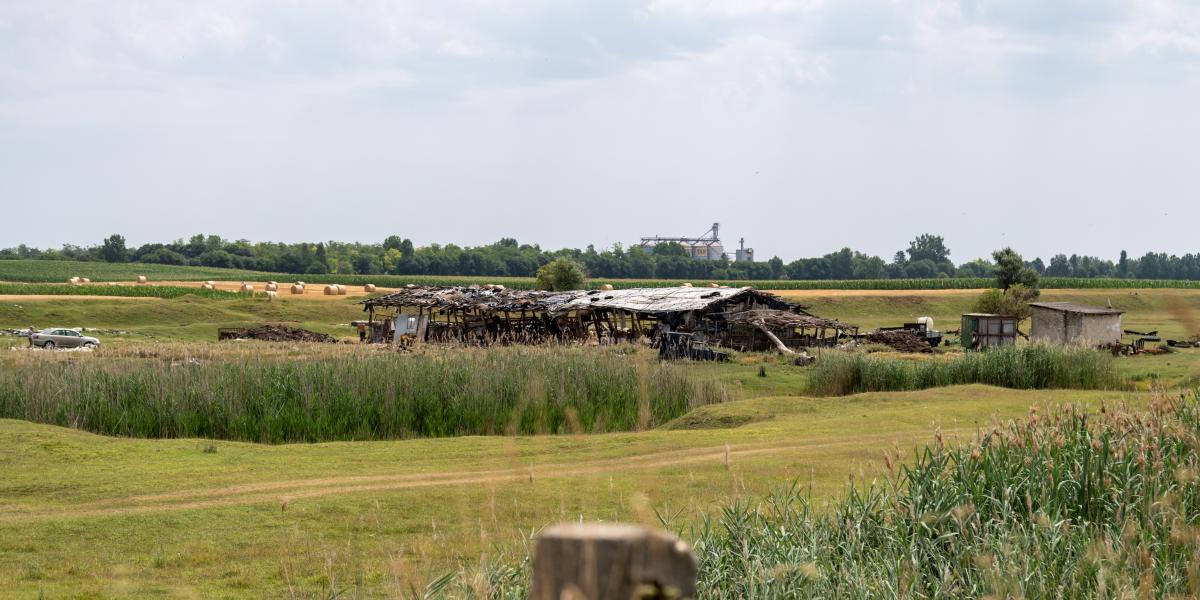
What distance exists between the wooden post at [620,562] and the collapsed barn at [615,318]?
3714 cm

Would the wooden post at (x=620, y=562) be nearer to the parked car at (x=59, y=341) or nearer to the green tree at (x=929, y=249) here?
the parked car at (x=59, y=341)

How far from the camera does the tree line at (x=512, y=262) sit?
123 m

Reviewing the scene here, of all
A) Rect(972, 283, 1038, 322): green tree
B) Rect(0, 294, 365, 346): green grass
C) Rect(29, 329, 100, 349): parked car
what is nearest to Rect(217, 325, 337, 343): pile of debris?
Rect(0, 294, 365, 346): green grass

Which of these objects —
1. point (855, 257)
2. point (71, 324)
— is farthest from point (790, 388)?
point (855, 257)

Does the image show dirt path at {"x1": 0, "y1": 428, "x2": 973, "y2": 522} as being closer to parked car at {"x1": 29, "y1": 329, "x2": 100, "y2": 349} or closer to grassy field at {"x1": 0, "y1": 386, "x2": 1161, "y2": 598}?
grassy field at {"x1": 0, "y1": 386, "x2": 1161, "y2": 598}

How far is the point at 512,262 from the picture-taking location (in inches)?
5153

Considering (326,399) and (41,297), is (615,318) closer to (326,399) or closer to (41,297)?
(326,399)

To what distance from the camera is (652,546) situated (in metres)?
2.08

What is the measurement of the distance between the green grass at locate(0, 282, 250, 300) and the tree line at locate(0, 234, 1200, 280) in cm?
4824

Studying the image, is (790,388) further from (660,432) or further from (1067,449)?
(1067,449)

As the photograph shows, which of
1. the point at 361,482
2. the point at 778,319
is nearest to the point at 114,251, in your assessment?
the point at 778,319

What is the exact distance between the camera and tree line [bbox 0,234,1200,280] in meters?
123

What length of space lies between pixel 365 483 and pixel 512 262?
11807cm

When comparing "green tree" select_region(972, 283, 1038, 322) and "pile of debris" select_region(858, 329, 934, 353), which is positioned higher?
"green tree" select_region(972, 283, 1038, 322)
